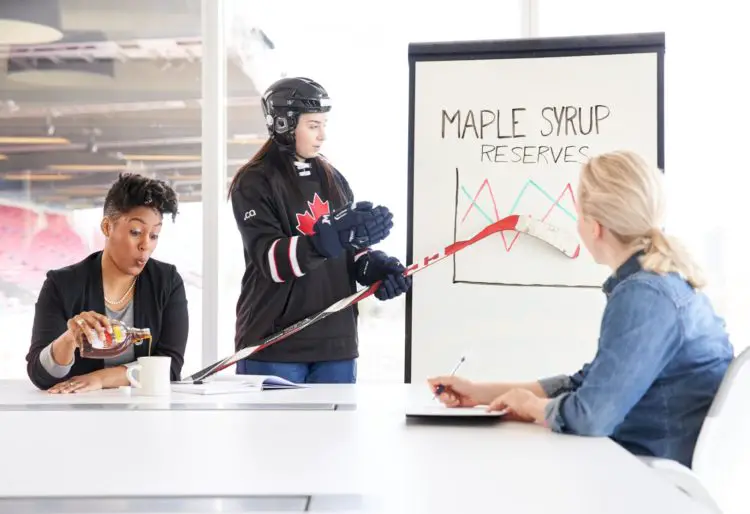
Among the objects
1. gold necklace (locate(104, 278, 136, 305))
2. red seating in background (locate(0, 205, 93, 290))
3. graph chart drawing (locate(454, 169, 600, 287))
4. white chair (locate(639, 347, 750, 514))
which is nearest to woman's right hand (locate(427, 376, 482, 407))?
white chair (locate(639, 347, 750, 514))

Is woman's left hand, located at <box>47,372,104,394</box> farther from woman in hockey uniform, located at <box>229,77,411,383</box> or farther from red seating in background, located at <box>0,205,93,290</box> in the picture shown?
red seating in background, located at <box>0,205,93,290</box>

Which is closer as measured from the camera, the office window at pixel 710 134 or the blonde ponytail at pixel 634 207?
the blonde ponytail at pixel 634 207

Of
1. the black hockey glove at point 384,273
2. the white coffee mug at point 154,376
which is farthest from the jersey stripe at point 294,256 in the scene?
the white coffee mug at point 154,376

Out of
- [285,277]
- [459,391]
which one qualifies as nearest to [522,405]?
[459,391]

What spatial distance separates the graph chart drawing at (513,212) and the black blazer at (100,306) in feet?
3.35

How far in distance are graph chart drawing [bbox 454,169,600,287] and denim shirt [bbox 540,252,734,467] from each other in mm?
1352

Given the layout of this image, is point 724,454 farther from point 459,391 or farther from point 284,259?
point 284,259

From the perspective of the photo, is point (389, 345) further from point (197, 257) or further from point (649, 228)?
point (649, 228)

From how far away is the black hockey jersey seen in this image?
9.35 ft

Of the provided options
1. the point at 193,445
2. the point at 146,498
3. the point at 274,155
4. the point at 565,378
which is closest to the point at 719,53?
the point at 274,155

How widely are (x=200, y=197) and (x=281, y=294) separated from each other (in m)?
1.16

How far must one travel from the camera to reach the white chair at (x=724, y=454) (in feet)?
5.07

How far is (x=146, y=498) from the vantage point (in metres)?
1.15

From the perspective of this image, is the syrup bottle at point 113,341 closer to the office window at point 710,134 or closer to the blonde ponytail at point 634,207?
the blonde ponytail at point 634,207
